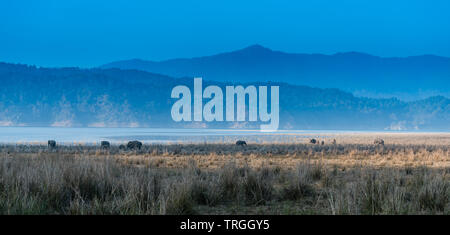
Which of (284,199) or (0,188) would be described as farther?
(284,199)

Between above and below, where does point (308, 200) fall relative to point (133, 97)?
below

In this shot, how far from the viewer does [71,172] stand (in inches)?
332

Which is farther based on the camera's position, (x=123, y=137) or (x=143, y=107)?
(x=143, y=107)

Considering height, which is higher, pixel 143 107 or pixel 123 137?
pixel 143 107

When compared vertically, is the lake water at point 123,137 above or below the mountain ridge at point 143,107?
below

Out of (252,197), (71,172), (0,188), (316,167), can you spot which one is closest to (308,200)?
(252,197)

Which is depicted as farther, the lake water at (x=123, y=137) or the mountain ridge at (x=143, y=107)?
the mountain ridge at (x=143, y=107)

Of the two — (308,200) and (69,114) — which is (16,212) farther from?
(69,114)

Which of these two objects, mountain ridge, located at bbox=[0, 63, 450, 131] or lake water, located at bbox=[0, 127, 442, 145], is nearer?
lake water, located at bbox=[0, 127, 442, 145]

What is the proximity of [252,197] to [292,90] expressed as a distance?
156554 mm

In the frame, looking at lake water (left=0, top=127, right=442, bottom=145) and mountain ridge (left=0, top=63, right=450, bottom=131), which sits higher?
mountain ridge (left=0, top=63, right=450, bottom=131)

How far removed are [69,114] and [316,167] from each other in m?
135
